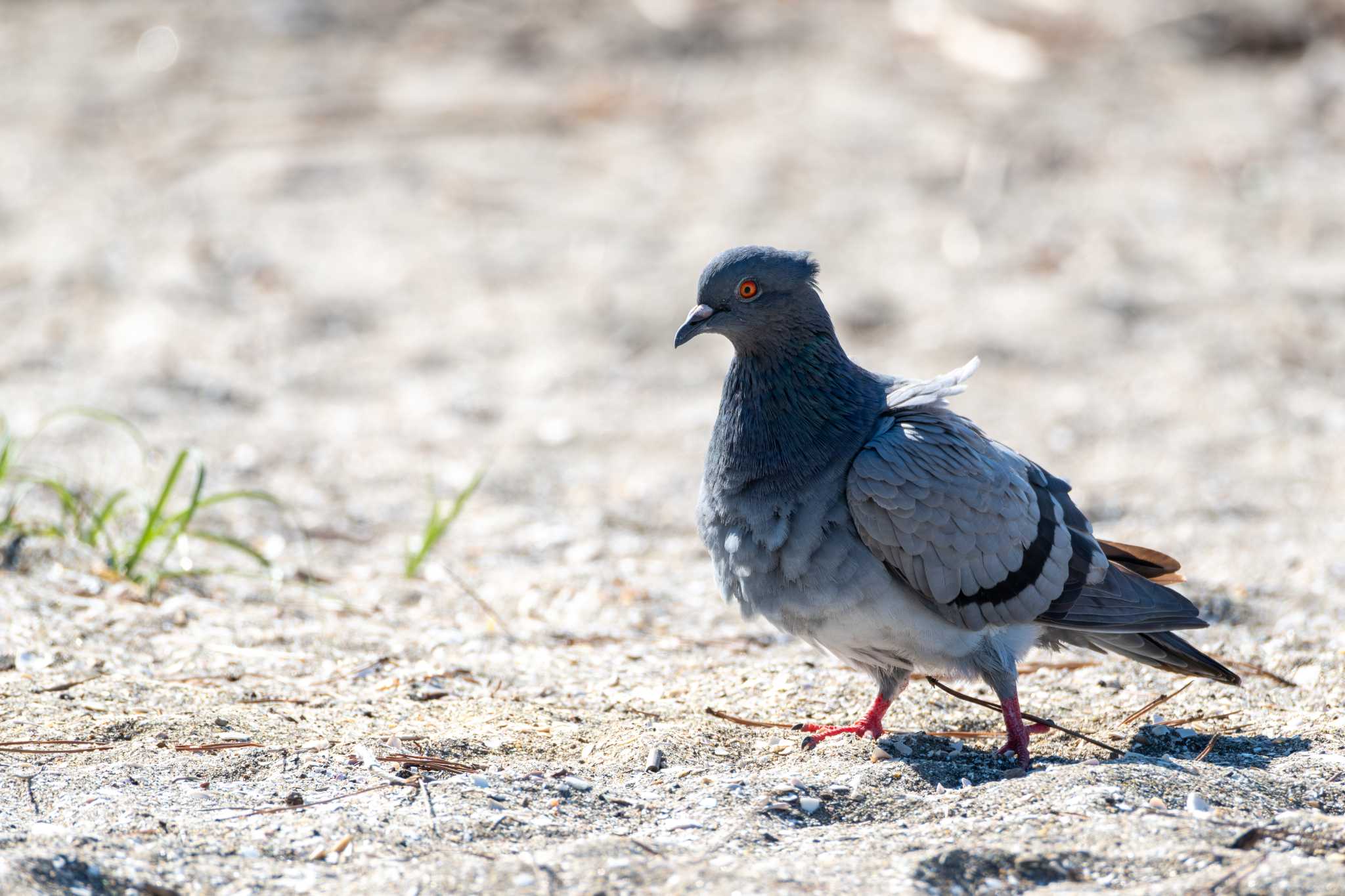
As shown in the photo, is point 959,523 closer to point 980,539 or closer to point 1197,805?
point 980,539

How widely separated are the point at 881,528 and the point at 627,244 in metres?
5.68

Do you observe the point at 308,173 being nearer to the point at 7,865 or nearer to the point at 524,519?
the point at 524,519

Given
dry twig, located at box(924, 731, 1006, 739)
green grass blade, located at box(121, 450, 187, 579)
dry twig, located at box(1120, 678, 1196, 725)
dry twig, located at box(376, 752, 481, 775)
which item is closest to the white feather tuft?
dry twig, located at box(924, 731, 1006, 739)

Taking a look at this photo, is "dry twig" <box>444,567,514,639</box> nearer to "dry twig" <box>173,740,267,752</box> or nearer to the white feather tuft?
"dry twig" <box>173,740,267,752</box>

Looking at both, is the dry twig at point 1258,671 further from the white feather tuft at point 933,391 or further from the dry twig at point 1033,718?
the white feather tuft at point 933,391

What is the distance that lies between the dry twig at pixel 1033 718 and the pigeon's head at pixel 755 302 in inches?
44.3

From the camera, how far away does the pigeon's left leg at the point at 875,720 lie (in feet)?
12.4

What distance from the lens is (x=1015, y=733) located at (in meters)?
3.61

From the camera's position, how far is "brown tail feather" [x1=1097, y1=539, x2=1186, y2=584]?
4.05 metres

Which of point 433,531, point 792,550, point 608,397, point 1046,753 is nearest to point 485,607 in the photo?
point 433,531

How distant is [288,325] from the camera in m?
7.97

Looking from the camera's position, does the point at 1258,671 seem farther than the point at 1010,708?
Yes

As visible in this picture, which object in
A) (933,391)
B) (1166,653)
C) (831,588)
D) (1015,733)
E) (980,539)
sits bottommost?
(1015,733)

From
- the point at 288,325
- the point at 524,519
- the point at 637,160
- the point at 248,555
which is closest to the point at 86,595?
the point at 248,555
